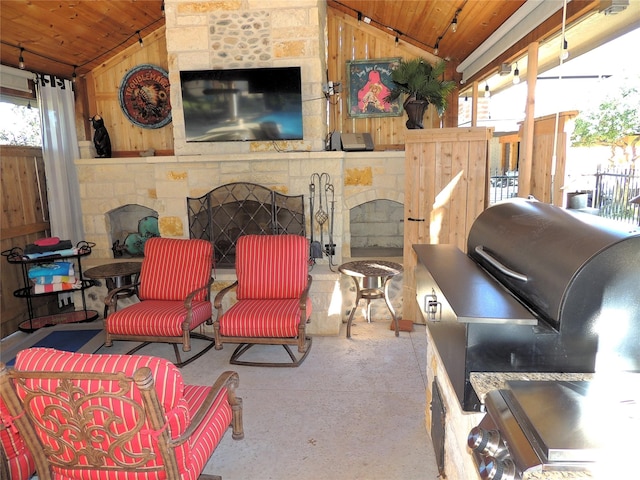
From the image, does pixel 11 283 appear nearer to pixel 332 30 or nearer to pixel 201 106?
pixel 201 106

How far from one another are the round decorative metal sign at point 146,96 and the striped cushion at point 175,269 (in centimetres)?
228

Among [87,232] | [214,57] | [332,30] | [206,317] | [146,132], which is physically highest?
[332,30]

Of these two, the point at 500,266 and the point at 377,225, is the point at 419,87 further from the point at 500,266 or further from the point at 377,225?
the point at 500,266

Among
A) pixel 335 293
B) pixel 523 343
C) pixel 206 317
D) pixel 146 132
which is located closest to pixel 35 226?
pixel 146 132

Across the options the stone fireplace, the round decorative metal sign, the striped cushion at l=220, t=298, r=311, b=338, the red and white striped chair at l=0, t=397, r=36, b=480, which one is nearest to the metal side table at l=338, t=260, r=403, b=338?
the stone fireplace

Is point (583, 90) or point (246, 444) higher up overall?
point (583, 90)

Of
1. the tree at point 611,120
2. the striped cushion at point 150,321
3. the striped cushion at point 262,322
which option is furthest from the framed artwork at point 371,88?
the tree at point 611,120

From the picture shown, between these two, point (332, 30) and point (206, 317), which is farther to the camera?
point (332, 30)

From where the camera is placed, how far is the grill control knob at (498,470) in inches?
34.1

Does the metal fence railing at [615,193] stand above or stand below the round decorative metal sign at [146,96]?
below

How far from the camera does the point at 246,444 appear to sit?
2516mm

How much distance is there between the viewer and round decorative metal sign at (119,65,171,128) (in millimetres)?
5336

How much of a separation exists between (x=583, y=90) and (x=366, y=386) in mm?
6627

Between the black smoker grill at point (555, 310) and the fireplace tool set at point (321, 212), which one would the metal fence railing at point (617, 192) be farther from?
the black smoker grill at point (555, 310)
